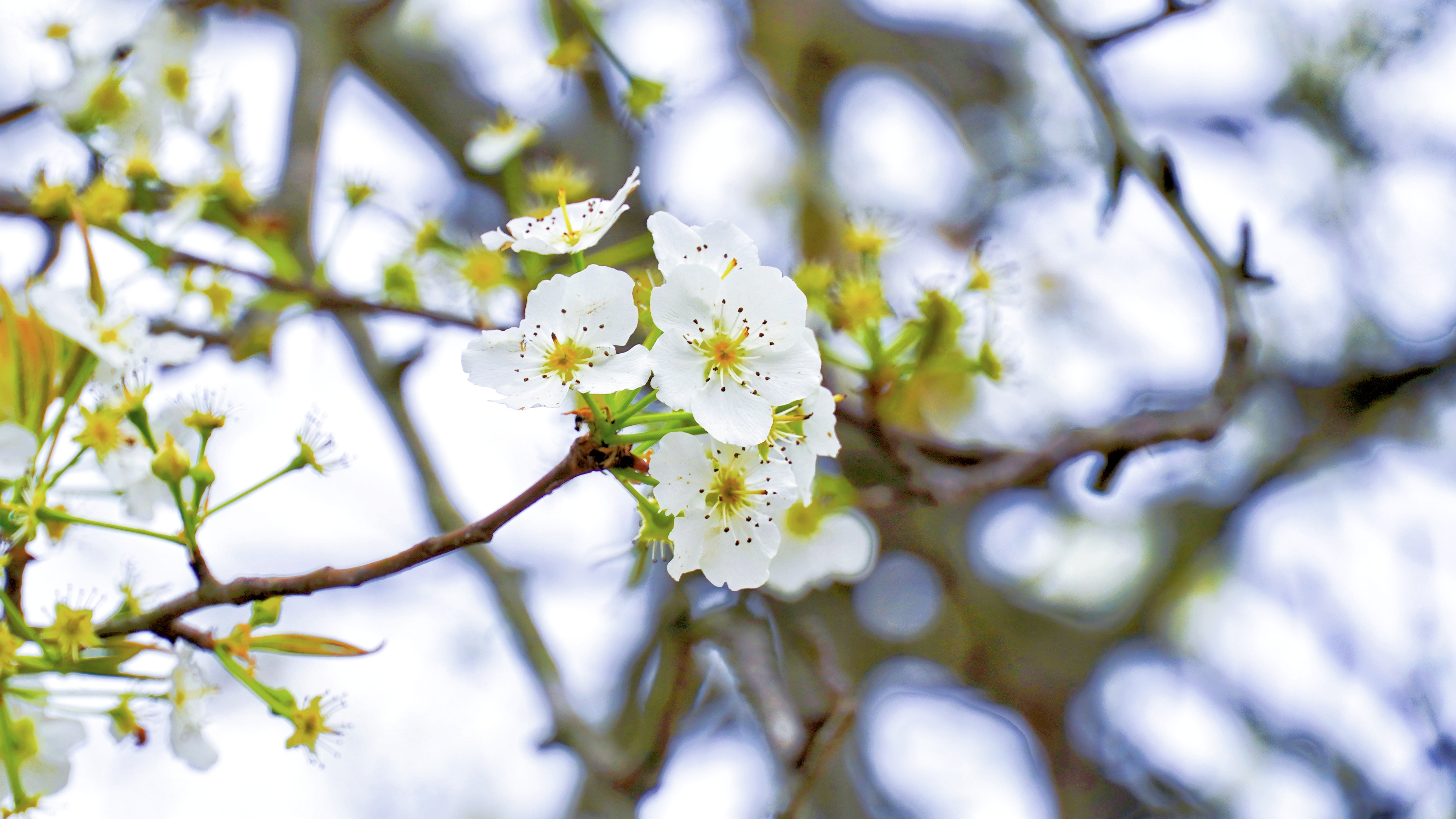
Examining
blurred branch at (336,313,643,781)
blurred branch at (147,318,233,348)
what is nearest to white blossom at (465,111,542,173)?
blurred branch at (336,313,643,781)

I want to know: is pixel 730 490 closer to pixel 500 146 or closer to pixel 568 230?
pixel 568 230

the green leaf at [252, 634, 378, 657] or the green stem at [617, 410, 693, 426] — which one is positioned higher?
the green stem at [617, 410, 693, 426]

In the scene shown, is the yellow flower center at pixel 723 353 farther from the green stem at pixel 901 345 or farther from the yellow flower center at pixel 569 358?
the green stem at pixel 901 345

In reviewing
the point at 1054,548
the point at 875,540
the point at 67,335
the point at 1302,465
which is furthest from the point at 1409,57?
the point at 67,335

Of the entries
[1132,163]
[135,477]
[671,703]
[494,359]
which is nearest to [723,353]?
[494,359]

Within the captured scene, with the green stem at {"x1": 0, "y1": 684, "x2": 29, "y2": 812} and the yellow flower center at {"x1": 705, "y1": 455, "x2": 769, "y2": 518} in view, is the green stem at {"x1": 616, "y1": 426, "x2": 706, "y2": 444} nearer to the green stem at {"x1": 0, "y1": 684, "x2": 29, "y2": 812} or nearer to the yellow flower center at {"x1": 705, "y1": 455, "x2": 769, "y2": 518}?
the yellow flower center at {"x1": 705, "y1": 455, "x2": 769, "y2": 518}

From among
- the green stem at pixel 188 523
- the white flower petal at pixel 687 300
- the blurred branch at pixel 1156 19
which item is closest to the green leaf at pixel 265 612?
the green stem at pixel 188 523

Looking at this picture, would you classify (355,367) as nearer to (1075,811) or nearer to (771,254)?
(771,254)
